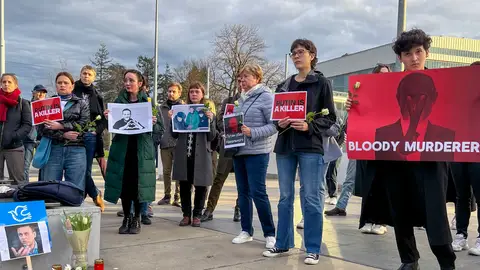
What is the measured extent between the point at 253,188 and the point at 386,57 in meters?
62.6

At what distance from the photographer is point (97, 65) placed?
76625mm

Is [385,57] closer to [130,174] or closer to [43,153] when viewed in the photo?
[130,174]

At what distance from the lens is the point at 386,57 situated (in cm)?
6356

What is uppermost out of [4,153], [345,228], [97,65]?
[97,65]

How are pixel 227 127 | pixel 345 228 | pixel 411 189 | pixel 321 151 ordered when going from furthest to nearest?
pixel 345 228, pixel 227 127, pixel 321 151, pixel 411 189

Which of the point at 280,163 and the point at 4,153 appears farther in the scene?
the point at 4,153

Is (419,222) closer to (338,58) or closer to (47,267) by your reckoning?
(47,267)

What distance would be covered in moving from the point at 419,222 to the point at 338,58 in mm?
76915

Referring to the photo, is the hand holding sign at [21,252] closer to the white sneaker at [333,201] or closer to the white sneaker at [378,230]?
the white sneaker at [378,230]

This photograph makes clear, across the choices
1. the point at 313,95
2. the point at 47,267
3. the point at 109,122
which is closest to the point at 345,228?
the point at 313,95

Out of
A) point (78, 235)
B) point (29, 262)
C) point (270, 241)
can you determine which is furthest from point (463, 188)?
point (29, 262)

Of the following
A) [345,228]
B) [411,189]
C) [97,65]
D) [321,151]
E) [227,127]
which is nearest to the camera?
[411,189]

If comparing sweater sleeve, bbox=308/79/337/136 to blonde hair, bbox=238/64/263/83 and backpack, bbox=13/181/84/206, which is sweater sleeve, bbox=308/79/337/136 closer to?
blonde hair, bbox=238/64/263/83

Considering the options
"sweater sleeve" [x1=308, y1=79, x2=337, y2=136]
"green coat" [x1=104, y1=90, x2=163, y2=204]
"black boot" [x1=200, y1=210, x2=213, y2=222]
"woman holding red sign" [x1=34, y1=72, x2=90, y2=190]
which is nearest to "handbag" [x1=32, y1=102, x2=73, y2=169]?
"woman holding red sign" [x1=34, y1=72, x2=90, y2=190]
